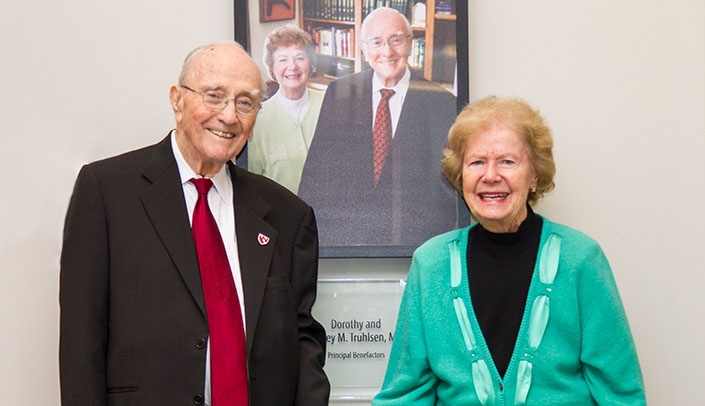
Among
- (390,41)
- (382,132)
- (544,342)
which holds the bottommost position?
(544,342)

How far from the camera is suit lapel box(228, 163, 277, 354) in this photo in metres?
1.85

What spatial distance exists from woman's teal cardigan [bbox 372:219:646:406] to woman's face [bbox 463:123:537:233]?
0.13 meters

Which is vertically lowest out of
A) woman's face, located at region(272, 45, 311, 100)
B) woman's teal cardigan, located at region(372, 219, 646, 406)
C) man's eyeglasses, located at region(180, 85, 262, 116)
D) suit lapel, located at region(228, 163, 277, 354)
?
woman's teal cardigan, located at region(372, 219, 646, 406)

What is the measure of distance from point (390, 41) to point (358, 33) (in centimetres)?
10

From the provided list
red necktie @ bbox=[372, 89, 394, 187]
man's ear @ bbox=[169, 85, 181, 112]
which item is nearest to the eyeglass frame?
red necktie @ bbox=[372, 89, 394, 187]

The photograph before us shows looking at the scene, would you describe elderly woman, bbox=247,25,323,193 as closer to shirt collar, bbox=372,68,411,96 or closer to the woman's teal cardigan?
shirt collar, bbox=372,68,411,96

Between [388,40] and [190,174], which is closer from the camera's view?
[190,174]

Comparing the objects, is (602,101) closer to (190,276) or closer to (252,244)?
(252,244)

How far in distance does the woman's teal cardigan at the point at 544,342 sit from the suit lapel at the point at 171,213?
554 mm

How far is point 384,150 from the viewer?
7.84 feet

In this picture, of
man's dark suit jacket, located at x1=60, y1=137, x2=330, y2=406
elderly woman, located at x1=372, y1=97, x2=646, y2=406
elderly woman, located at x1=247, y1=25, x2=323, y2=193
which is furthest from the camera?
elderly woman, located at x1=247, y1=25, x2=323, y2=193

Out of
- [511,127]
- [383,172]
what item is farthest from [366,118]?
[511,127]

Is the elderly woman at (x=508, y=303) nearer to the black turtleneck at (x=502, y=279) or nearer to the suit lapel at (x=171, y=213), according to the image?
the black turtleneck at (x=502, y=279)

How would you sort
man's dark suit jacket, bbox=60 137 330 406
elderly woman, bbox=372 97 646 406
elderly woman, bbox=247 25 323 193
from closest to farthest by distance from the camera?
1. man's dark suit jacket, bbox=60 137 330 406
2. elderly woman, bbox=372 97 646 406
3. elderly woman, bbox=247 25 323 193
